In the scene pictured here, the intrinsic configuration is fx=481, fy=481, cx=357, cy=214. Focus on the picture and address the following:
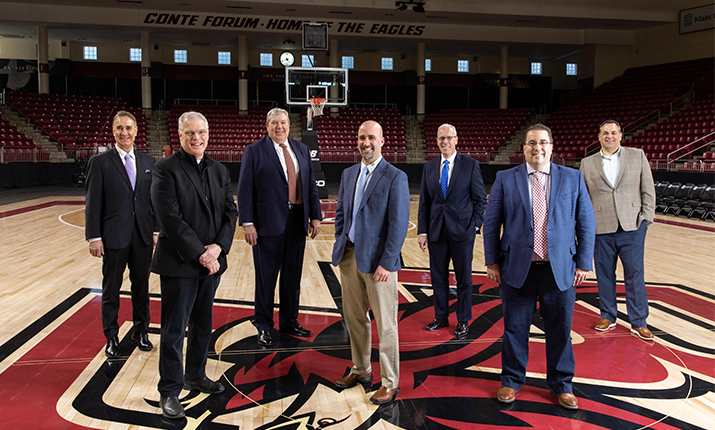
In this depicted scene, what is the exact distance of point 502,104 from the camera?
26016 millimetres

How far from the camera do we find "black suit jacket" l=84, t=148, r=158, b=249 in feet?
11.3

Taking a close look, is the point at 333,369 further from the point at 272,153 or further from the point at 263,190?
the point at 272,153

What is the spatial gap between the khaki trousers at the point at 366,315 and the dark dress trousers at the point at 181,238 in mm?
816

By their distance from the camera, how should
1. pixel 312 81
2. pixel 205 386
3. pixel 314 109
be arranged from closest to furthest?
pixel 205 386, pixel 314 109, pixel 312 81

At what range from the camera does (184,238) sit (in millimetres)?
2713

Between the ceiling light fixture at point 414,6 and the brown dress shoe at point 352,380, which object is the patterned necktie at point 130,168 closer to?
the brown dress shoe at point 352,380

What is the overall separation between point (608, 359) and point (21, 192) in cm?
1689

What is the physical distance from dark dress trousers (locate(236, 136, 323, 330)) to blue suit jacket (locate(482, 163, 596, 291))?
160 cm

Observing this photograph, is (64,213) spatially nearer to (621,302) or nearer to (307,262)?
(307,262)

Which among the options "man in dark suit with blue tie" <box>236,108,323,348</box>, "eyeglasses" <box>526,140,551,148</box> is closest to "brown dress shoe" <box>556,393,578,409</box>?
"eyeglasses" <box>526,140,551,148</box>

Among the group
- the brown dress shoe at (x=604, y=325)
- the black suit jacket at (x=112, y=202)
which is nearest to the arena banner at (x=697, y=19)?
the brown dress shoe at (x=604, y=325)

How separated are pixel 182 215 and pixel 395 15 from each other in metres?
21.2

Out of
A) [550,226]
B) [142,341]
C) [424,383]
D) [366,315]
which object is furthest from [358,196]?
[142,341]

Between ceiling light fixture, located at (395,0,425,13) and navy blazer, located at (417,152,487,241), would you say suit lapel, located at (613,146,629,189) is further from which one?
ceiling light fixture, located at (395,0,425,13)
